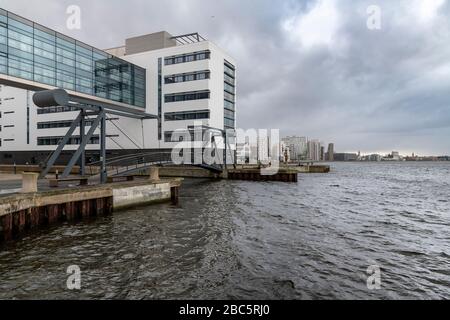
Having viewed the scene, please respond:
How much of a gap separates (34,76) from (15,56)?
2.96 m

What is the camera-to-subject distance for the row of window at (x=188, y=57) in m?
49.7

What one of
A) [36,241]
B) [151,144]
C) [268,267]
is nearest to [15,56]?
[151,144]

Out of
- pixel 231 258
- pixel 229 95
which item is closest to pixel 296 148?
pixel 229 95

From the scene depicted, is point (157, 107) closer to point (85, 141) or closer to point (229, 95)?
point (229, 95)

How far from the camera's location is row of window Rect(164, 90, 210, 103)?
49.2 metres

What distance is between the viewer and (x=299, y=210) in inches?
712

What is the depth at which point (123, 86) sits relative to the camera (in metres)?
50.5

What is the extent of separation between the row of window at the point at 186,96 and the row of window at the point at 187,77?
260 cm

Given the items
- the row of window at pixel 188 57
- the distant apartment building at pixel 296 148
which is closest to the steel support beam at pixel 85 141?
the row of window at pixel 188 57

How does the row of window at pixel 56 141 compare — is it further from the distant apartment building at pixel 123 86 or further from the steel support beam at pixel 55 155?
the steel support beam at pixel 55 155

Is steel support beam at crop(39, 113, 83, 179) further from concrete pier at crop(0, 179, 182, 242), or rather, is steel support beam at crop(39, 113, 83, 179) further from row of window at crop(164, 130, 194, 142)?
row of window at crop(164, 130, 194, 142)

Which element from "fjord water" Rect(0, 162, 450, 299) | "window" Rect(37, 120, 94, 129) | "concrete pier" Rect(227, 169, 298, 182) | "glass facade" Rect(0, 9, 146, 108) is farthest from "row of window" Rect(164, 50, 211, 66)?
"fjord water" Rect(0, 162, 450, 299)

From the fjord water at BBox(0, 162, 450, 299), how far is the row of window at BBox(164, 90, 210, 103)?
3642 centimetres
